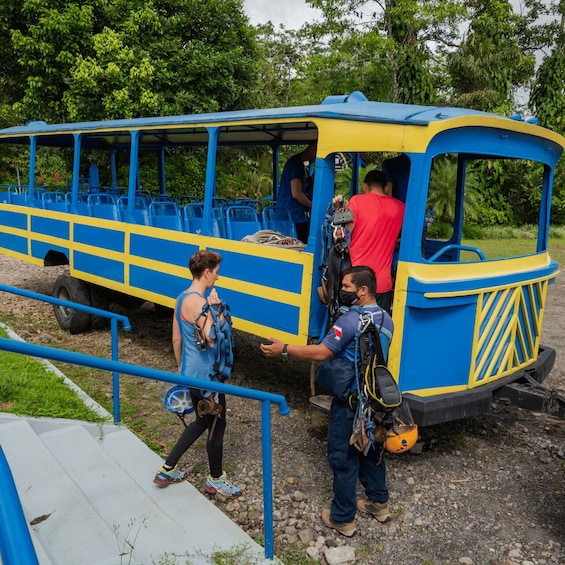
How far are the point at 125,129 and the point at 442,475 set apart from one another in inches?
189

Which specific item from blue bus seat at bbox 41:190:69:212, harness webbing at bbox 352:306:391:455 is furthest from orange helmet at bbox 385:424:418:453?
blue bus seat at bbox 41:190:69:212

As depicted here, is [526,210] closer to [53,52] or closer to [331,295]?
[53,52]

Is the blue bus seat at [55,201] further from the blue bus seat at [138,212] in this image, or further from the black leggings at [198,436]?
the black leggings at [198,436]

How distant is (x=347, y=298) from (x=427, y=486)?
1.48m

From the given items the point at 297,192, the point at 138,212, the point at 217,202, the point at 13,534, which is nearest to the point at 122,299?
the point at 138,212

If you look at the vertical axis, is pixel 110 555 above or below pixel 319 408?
below

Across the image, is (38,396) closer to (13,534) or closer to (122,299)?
(122,299)

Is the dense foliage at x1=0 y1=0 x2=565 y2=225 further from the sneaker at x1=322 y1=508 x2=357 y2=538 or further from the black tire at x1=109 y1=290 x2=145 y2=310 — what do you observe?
the sneaker at x1=322 y1=508 x2=357 y2=538

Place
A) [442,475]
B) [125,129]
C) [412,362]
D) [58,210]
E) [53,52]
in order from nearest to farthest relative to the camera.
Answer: [412,362], [442,475], [125,129], [58,210], [53,52]

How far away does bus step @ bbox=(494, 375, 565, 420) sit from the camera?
13.5 feet

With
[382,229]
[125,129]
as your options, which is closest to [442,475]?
[382,229]

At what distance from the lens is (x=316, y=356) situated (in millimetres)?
3414

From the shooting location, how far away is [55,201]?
8.73m

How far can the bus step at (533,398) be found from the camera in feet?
13.5
